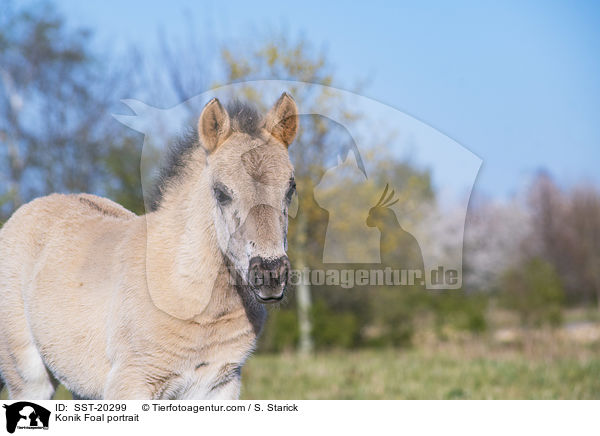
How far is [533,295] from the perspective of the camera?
52.5 ft

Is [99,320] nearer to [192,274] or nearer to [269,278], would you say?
[192,274]

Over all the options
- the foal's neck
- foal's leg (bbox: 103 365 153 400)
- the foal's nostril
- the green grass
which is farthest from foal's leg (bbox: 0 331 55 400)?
the green grass

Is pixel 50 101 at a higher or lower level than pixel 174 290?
higher

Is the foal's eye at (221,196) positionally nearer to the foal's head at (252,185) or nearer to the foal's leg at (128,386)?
the foal's head at (252,185)

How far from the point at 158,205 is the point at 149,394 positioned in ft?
3.80

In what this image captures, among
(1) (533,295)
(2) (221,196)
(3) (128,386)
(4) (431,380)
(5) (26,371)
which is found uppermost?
(1) (533,295)

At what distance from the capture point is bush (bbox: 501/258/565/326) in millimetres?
15812

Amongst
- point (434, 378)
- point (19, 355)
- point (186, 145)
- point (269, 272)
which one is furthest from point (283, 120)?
point (434, 378)

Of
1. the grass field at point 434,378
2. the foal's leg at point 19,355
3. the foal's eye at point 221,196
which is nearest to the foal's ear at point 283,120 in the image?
the foal's eye at point 221,196

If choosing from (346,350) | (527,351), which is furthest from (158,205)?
(346,350)

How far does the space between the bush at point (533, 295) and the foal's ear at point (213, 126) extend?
14.3 meters

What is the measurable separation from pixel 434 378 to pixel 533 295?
361 inches

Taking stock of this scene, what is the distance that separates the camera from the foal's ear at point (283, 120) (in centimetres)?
339

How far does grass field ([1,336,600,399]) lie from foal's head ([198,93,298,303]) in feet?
13.0
